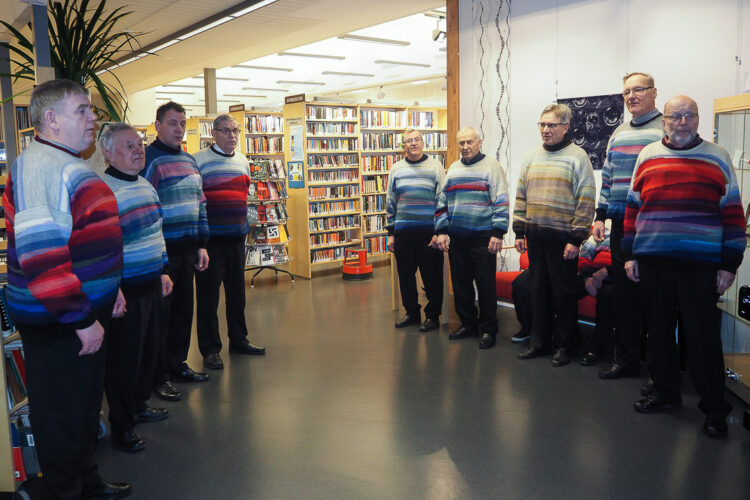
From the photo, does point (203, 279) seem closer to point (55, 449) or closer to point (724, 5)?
point (55, 449)

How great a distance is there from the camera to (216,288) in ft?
14.8

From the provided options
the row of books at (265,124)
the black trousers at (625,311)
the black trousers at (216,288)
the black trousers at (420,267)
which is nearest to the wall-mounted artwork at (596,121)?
the black trousers at (625,311)

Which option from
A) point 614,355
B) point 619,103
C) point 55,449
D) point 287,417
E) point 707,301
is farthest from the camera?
point 619,103

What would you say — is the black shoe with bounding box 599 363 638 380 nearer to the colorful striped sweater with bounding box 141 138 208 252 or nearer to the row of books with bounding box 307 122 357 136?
the colorful striped sweater with bounding box 141 138 208 252

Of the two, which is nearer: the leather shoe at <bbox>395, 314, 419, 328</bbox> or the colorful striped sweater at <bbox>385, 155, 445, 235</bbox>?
the colorful striped sweater at <bbox>385, 155, 445, 235</bbox>

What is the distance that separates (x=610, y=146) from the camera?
4.06 meters

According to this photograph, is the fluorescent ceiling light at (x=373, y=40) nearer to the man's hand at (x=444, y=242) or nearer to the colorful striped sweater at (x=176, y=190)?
the man's hand at (x=444, y=242)

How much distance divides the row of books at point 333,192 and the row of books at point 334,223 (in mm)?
346

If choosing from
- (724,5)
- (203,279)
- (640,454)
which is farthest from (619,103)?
(203,279)

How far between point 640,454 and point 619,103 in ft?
10.5

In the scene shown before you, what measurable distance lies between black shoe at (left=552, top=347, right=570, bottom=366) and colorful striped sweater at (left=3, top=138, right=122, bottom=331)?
129 inches

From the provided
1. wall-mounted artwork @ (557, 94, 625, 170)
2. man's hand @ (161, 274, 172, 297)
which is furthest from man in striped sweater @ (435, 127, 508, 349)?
man's hand @ (161, 274, 172, 297)

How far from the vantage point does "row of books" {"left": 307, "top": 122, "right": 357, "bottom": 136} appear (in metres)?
8.73

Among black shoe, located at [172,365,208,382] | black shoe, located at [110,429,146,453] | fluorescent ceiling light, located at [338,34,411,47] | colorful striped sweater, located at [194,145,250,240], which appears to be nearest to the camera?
black shoe, located at [110,429,146,453]
